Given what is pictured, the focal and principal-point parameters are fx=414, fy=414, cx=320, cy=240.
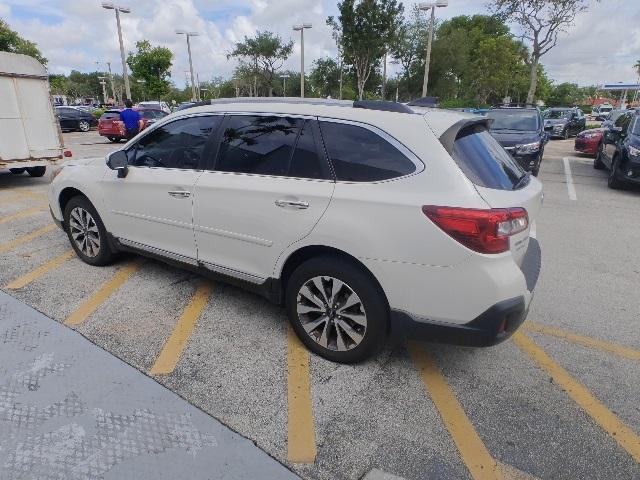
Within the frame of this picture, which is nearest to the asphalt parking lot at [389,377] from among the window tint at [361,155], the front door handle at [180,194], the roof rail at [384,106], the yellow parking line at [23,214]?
the front door handle at [180,194]

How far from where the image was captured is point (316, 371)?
2785 millimetres

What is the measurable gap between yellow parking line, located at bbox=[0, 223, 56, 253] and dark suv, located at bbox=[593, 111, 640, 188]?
33.9 feet

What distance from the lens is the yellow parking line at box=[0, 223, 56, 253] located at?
4.99m

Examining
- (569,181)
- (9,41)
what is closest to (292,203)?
(569,181)

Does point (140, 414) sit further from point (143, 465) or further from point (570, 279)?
point (570, 279)

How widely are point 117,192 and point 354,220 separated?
8.08ft

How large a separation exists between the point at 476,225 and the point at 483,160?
0.60 meters

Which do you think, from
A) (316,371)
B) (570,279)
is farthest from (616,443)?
(570,279)

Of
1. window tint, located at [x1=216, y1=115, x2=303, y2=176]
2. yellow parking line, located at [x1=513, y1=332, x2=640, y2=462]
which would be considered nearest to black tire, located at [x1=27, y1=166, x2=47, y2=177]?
window tint, located at [x1=216, y1=115, x2=303, y2=176]

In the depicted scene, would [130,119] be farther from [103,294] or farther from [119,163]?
[103,294]

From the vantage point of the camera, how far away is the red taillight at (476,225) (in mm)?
2203

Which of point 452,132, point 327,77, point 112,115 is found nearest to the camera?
point 452,132

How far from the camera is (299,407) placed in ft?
8.08

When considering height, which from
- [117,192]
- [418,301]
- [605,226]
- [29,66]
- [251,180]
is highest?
[29,66]
